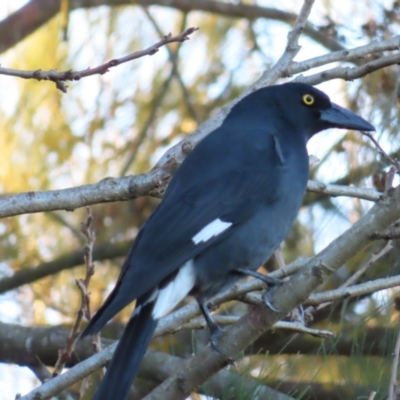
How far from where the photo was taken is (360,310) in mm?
3654

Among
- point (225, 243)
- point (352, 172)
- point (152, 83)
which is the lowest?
point (225, 243)

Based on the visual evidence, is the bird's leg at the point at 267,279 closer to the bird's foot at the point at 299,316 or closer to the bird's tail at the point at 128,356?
the bird's foot at the point at 299,316

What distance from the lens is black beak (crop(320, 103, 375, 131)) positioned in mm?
3266

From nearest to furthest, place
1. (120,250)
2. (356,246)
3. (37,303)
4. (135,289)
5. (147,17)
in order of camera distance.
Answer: (356,246), (135,289), (120,250), (37,303), (147,17)

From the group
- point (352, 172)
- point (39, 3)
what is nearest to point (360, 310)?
Answer: point (352, 172)

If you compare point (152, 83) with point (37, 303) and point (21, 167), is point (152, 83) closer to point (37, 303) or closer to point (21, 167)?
point (21, 167)

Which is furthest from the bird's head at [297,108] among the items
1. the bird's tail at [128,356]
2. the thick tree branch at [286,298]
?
the thick tree branch at [286,298]

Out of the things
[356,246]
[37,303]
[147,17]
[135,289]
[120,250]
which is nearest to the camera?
[356,246]

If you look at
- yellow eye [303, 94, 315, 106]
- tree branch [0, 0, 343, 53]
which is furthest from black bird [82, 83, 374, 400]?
tree branch [0, 0, 343, 53]

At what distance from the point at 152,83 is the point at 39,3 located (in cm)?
67

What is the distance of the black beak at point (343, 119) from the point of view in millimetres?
3266

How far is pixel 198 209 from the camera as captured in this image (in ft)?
9.23

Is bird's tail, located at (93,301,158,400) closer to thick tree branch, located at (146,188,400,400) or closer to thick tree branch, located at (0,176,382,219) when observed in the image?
thick tree branch, located at (146,188,400,400)

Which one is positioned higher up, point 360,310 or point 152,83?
point 152,83
